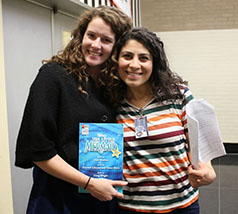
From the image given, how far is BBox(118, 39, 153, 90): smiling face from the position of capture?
133cm

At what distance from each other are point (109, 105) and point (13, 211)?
142cm

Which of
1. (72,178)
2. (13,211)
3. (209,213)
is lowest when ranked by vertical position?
(209,213)

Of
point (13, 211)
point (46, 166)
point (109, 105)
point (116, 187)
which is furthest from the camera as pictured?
point (13, 211)

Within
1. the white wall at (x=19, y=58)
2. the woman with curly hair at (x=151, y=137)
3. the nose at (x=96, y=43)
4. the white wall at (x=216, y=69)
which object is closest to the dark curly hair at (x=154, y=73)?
the woman with curly hair at (x=151, y=137)

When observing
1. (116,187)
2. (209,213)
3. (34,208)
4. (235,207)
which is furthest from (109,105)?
(235,207)

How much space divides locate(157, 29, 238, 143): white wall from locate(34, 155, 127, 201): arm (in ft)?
14.9

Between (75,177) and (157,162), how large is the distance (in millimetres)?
405

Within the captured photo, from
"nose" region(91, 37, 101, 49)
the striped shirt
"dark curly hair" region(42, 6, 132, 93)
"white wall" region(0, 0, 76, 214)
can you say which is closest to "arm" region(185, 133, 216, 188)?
the striped shirt

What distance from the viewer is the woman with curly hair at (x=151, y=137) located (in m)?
1.33

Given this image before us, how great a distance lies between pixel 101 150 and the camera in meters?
1.22

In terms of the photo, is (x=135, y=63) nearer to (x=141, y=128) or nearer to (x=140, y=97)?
(x=140, y=97)

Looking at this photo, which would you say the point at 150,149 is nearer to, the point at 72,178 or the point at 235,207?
the point at 72,178

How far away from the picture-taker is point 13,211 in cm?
219

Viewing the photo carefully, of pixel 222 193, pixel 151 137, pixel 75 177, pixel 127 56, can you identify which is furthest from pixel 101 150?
pixel 222 193
